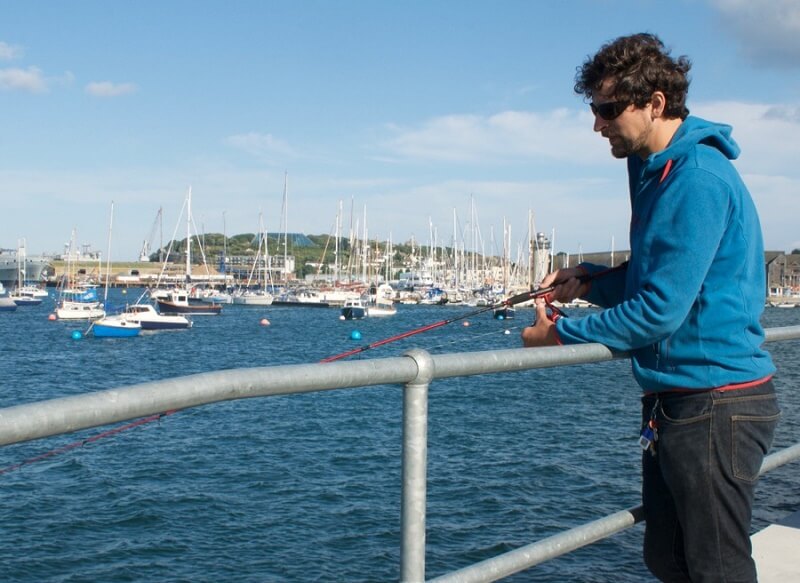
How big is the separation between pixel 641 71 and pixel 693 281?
2.03ft

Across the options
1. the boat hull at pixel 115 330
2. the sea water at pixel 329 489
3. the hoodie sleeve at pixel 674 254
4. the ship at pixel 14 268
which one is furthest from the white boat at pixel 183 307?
the hoodie sleeve at pixel 674 254

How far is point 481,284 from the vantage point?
122 meters

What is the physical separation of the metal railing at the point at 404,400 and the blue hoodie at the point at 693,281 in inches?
5.8

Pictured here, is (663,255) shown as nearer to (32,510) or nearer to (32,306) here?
(32,510)

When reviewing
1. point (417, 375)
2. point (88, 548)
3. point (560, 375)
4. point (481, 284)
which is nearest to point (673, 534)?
point (417, 375)

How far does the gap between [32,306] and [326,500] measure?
108 metres

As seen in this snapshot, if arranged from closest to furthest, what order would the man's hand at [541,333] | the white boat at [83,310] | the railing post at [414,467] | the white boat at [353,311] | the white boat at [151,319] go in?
the railing post at [414,467] < the man's hand at [541,333] < the white boat at [151,319] < the white boat at [83,310] < the white boat at [353,311]

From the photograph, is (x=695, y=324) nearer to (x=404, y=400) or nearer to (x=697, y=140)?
(x=697, y=140)

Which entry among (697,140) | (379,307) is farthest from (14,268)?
(697,140)

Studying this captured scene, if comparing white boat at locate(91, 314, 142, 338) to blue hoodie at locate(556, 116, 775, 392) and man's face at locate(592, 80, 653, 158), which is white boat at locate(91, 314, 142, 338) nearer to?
man's face at locate(592, 80, 653, 158)

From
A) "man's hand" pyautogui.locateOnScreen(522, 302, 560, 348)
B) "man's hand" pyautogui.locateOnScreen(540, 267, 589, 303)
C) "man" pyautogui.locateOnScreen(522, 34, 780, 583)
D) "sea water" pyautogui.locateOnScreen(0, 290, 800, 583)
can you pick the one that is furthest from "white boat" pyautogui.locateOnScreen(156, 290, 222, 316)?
"man" pyautogui.locateOnScreen(522, 34, 780, 583)

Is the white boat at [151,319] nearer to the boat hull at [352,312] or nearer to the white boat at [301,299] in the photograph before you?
the boat hull at [352,312]

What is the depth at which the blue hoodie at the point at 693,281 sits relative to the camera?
2.34 m

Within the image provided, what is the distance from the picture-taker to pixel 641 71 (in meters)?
2.54
